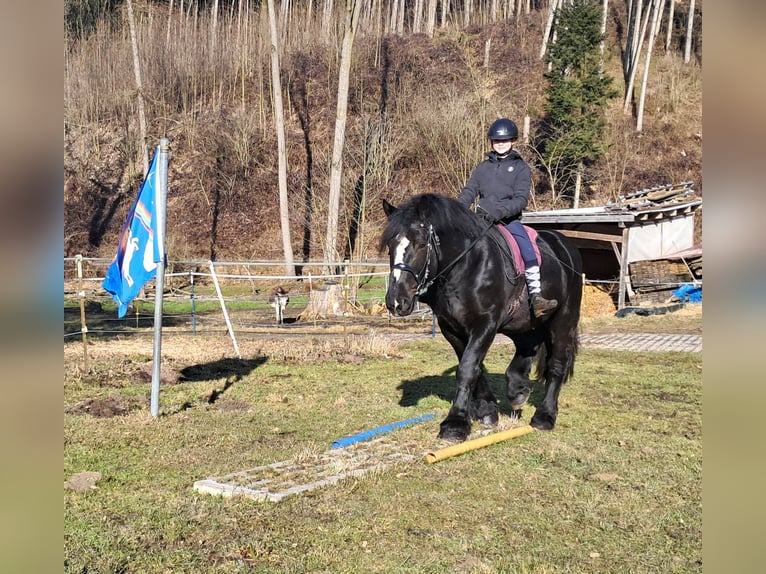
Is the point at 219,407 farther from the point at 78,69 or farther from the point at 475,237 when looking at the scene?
→ the point at 78,69

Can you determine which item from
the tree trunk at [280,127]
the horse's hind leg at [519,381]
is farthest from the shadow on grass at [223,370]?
the tree trunk at [280,127]

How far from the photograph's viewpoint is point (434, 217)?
5949 mm

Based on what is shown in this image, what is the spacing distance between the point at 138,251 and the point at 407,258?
3.28 metres

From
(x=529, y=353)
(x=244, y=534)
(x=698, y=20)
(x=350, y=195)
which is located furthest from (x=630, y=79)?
(x=244, y=534)

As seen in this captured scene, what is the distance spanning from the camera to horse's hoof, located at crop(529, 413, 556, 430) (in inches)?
269

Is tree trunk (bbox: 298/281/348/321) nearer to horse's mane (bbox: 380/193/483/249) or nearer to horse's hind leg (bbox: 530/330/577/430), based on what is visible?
horse's hind leg (bbox: 530/330/577/430)

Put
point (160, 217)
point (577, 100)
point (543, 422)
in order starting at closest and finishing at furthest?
point (543, 422) → point (160, 217) → point (577, 100)

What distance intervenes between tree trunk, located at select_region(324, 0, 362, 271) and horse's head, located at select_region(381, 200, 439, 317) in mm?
16517

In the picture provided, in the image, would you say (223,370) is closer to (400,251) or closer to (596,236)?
(400,251)

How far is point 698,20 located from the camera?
45906mm

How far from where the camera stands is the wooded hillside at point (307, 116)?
3136 centimetres

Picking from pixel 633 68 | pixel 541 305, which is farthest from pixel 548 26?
pixel 541 305

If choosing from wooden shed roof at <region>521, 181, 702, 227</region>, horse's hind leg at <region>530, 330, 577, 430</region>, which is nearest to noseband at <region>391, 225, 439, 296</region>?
horse's hind leg at <region>530, 330, 577, 430</region>
